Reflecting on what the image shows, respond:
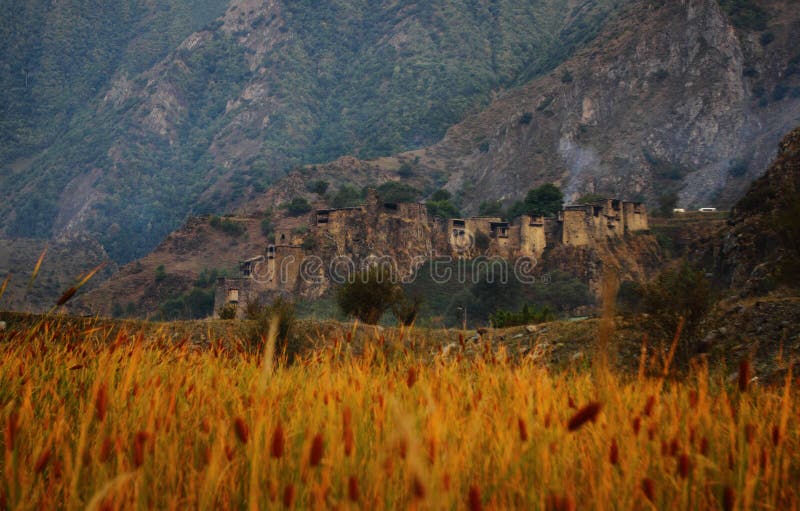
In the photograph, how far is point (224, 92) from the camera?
168250 mm

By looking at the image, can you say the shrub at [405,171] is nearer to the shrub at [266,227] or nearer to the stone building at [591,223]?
the shrub at [266,227]

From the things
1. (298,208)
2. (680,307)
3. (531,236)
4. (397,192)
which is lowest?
(680,307)

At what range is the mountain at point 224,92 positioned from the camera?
5182 inches

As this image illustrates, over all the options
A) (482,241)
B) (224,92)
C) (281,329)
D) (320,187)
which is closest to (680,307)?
(281,329)

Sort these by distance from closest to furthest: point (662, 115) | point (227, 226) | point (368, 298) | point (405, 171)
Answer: point (368, 298) < point (227, 226) < point (662, 115) < point (405, 171)

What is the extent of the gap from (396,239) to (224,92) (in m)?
122

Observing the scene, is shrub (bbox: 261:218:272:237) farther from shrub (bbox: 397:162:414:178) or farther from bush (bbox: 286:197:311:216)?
shrub (bbox: 397:162:414:178)

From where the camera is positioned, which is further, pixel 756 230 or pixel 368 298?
pixel 756 230

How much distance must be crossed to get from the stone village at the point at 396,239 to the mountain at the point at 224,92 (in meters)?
58.2

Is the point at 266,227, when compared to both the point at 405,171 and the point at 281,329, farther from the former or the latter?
the point at 281,329

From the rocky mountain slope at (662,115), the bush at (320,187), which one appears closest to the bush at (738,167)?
the rocky mountain slope at (662,115)

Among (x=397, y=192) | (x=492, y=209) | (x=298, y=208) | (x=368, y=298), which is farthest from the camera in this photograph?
(x=397, y=192)

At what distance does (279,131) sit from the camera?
148m

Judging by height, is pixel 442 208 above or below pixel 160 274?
above
